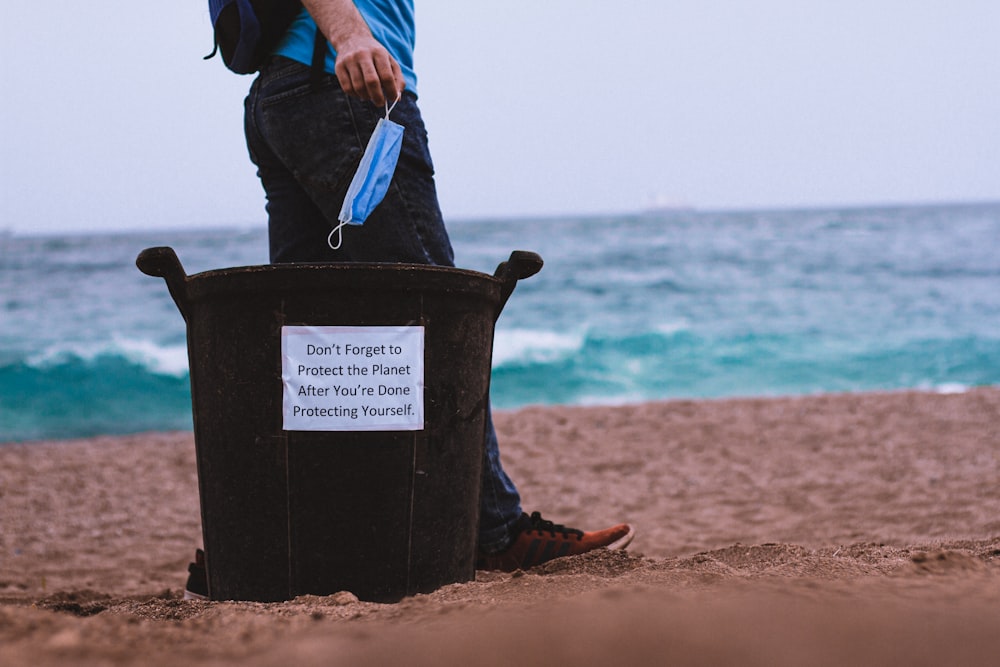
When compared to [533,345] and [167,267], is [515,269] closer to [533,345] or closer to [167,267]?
[167,267]

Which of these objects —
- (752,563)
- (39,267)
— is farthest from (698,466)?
(39,267)

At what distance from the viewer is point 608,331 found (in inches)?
465

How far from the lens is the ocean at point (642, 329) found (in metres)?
9.03

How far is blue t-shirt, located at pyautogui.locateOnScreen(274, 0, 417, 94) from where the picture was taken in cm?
191

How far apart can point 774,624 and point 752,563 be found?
1146 mm

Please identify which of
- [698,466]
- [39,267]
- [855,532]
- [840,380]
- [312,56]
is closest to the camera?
[312,56]

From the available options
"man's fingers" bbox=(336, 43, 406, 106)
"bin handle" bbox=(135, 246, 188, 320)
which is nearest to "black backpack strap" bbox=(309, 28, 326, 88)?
"man's fingers" bbox=(336, 43, 406, 106)

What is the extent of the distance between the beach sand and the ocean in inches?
92.7

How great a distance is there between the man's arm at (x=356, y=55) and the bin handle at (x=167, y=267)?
48 centimetres

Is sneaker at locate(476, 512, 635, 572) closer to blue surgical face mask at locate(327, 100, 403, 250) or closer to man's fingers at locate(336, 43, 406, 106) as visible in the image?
blue surgical face mask at locate(327, 100, 403, 250)

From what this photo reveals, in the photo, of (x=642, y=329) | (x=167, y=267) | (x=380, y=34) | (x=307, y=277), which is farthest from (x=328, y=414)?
(x=642, y=329)

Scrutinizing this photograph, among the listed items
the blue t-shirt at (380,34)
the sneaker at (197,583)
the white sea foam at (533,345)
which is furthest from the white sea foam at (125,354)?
the blue t-shirt at (380,34)

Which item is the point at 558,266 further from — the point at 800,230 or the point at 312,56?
the point at 312,56

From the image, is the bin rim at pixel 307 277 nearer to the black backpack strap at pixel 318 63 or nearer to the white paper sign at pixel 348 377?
the white paper sign at pixel 348 377
